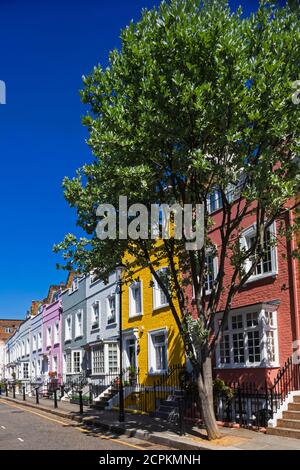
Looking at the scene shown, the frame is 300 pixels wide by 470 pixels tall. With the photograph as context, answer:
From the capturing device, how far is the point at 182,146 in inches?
548

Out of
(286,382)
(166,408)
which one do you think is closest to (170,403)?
(166,408)

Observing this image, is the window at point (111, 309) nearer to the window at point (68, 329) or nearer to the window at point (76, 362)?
the window at point (76, 362)

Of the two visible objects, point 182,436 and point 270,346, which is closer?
point 182,436

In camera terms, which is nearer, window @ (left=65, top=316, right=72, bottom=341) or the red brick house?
the red brick house

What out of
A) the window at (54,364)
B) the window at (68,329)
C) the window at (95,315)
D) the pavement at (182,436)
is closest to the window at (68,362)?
the window at (68,329)

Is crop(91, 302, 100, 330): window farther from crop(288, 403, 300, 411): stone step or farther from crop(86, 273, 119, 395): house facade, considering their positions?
crop(288, 403, 300, 411): stone step

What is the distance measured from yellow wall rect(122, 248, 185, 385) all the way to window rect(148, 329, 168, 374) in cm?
33

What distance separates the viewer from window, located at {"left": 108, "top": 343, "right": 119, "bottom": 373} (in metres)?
29.6

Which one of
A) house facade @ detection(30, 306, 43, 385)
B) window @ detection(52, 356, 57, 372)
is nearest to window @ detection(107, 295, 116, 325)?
window @ detection(52, 356, 57, 372)

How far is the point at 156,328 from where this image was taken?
25.1 meters

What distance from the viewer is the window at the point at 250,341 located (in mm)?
17469

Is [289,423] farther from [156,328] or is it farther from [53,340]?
[53,340]

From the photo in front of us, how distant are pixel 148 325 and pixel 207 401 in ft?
38.5
